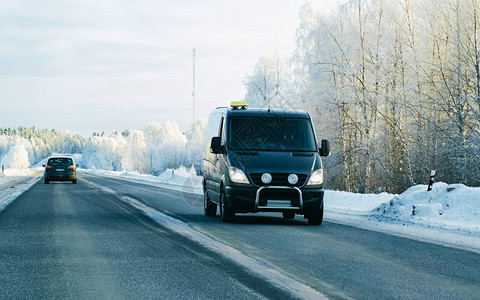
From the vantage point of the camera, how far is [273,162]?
463 inches

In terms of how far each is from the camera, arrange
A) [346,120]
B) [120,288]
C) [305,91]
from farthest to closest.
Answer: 1. [305,91]
2. [346,120]
3. [120,288]

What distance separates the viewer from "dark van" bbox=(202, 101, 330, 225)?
1167 cm

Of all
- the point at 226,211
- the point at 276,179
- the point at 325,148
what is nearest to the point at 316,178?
the point at 276,179

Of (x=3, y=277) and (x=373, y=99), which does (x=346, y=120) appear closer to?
(x=373, y=99)

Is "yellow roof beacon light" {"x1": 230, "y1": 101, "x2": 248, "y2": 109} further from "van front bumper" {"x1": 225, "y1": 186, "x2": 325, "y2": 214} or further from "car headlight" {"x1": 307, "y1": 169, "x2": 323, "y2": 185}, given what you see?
"car headlight" {"x1": 307, "y1": 169, "x2": 323, "y2": 185}

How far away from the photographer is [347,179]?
3083 cm

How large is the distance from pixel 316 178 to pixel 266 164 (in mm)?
1046

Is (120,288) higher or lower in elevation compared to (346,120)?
lower

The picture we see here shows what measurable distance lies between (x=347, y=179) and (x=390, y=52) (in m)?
7.11

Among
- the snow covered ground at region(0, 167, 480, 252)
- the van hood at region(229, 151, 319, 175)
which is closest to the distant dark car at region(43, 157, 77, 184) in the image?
the snow covered ground at region(0, 167, 480, 252)

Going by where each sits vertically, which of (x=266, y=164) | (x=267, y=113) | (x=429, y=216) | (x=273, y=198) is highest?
(x=267, y=113)

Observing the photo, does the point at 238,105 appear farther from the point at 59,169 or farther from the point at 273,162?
the point at 59,169

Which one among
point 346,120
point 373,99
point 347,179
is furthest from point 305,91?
point 373,99

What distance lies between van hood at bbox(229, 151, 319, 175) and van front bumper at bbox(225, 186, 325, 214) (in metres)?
0.35
